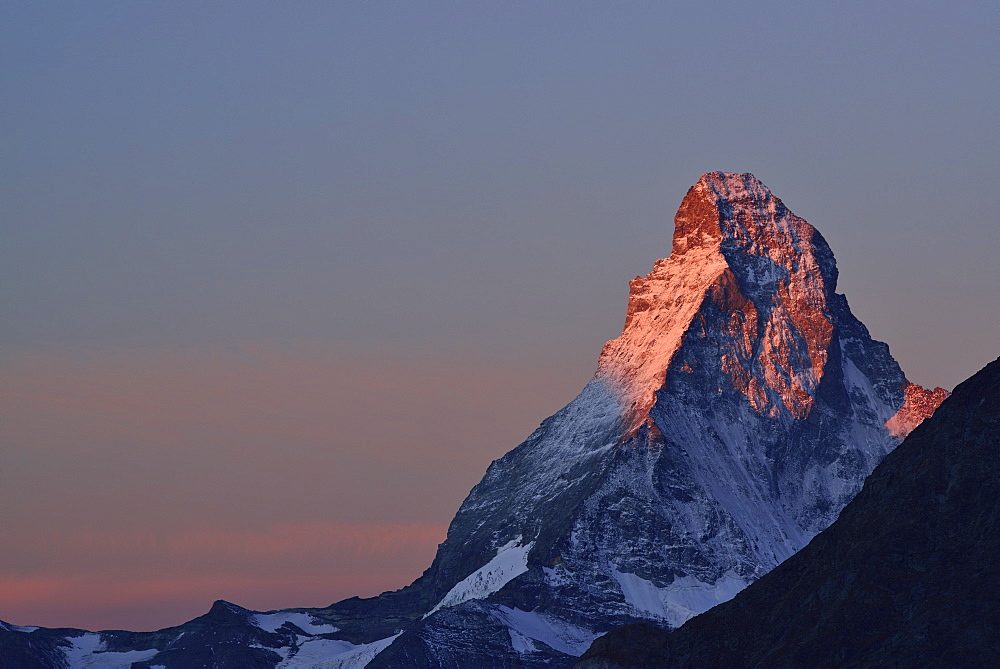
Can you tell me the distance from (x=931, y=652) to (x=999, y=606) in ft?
23.2

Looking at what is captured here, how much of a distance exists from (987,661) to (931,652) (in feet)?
23.8

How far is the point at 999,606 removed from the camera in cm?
19988

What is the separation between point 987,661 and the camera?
193125 millimetres

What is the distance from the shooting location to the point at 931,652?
199500 millimetres

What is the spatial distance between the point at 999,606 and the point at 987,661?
319 inches
